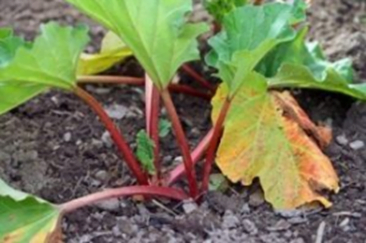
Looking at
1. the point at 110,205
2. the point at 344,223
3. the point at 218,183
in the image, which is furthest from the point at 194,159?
the point at 344,223

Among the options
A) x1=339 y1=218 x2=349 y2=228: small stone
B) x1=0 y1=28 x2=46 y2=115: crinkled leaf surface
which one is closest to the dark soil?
Result: x1=339 y1=218 x2=349 y2=228: small stone

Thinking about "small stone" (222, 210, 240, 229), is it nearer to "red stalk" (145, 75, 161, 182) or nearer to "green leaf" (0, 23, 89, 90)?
"red stalk" (145, 75, 161, 182)

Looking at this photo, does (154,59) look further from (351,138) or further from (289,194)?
(351,138)

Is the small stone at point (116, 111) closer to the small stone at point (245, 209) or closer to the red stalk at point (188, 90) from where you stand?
the red stalk at point (188, 90)

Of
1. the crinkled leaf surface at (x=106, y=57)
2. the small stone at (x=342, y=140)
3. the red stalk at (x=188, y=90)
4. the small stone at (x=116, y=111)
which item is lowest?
the small stone at (x=342, y=140)

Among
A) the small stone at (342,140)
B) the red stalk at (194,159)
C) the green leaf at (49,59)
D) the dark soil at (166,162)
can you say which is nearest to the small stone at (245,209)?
the dark soil at (166,162)
